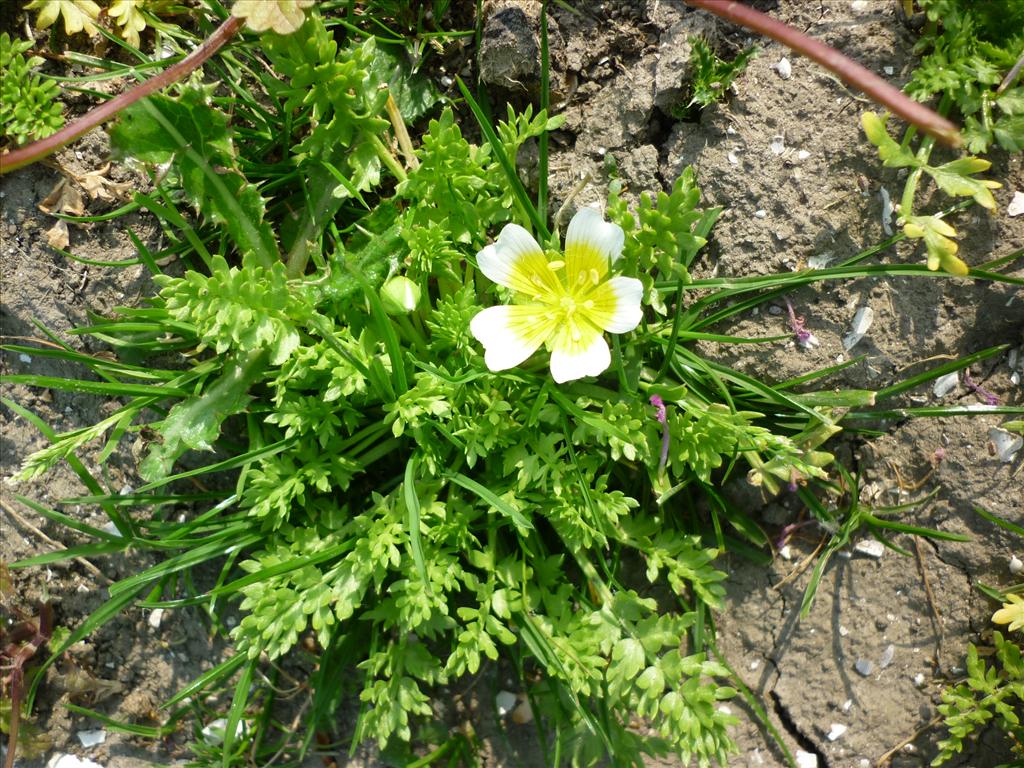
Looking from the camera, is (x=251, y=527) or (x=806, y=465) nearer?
(x=806, y=465)

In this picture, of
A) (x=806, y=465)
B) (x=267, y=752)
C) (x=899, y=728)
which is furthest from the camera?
(x=267, y=752)

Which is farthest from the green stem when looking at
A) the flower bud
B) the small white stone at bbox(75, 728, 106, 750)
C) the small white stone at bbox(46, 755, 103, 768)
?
the small white stone at bbox(46, 755, 103, 768)

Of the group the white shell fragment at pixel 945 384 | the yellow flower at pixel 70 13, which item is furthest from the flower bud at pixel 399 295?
the white shell fragment at pixel 945 384

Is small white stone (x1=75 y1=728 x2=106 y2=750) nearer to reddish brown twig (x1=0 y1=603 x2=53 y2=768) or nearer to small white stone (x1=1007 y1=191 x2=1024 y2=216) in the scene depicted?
reddish brown twig (x1=0 y1=603 x2=53 y2=768)

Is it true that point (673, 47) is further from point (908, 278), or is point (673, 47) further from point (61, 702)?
point (61, 702)

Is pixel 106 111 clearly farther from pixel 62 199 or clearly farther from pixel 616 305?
pixel 616 305

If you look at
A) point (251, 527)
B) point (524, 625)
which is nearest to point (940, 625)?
point (524, 625)

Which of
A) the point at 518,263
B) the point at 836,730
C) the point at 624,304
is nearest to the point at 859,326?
the point at 624,304

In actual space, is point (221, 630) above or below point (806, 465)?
below
